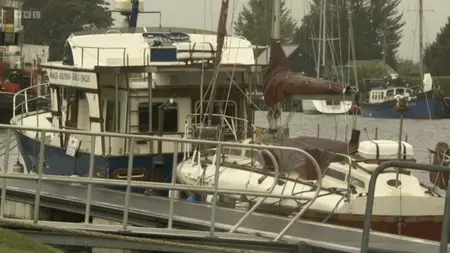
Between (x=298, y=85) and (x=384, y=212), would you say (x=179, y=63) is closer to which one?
(x=298, y=85)

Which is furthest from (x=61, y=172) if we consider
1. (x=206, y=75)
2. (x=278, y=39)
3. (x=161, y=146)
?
(x=278, y=39)

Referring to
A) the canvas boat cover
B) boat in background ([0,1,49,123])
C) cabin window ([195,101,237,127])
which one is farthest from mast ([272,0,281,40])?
boat in background ([0,1,49,123])

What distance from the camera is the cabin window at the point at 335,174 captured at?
51.3 feet

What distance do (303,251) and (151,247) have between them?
1.73 meters

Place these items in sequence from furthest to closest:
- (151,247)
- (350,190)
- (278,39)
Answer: (278,39) → (350,190) → (151,247)

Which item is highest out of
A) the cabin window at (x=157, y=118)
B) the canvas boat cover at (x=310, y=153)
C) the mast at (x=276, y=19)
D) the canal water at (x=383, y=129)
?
the mast at (x=276, y=19)

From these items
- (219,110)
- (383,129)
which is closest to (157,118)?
(219,110)

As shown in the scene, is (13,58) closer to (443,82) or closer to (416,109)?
(416,109)

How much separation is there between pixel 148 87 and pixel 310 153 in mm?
4662

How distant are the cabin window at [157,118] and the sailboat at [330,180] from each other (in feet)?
6.21

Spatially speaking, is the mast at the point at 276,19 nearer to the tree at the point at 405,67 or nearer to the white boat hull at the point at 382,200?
the white boat hull at the point at 382,200

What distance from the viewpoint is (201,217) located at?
1320 cm

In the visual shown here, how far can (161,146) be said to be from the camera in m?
19.3

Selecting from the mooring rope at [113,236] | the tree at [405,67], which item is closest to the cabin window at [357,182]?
the mooring rope at [113,236]
